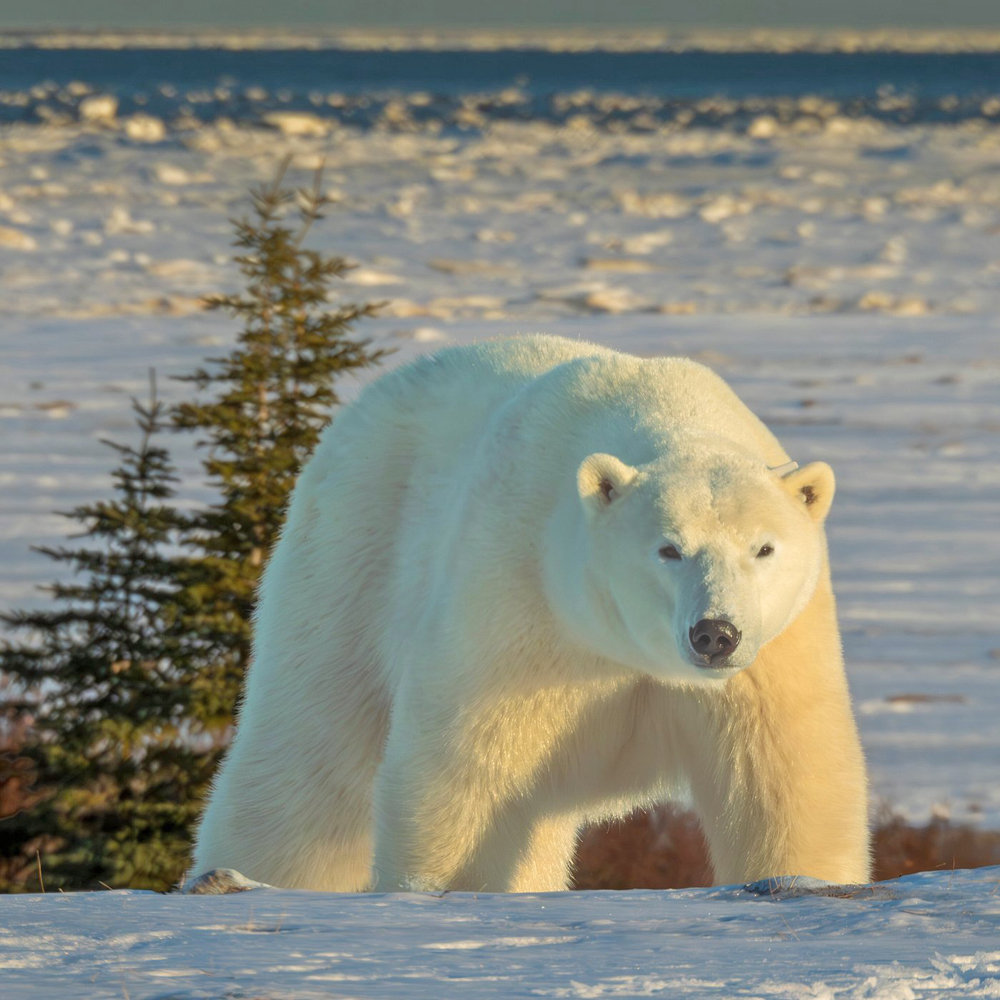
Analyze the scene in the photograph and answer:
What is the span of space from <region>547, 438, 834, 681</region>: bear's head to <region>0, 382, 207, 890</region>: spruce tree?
2.86m

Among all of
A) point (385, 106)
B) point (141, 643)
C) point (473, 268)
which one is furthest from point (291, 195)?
point (385, 106)

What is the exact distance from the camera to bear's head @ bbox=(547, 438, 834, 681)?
8.55 feet

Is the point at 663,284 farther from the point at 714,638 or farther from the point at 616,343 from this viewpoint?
the point at 714,638

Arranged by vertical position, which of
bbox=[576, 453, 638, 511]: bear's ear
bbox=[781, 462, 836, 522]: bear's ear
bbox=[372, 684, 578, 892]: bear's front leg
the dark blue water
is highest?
the dark blue water

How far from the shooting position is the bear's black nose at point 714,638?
2527 mm

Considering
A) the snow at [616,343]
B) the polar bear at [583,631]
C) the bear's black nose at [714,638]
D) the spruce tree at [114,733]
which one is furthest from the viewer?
the spruce tree at [114,733]

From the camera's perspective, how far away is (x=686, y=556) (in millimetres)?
2693

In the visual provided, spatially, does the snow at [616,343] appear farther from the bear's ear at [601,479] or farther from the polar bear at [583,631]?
the bear's ear at [601,479]

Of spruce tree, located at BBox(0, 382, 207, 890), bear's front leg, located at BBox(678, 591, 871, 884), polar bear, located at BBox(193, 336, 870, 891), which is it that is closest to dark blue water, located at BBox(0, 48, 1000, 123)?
spruce tree, located at BBox(0, 382, 207, 890)

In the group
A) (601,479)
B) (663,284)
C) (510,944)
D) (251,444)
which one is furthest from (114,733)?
(663,284)

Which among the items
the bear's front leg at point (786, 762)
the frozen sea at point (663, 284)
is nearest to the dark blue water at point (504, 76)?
the frozen sea at point (663, 284)

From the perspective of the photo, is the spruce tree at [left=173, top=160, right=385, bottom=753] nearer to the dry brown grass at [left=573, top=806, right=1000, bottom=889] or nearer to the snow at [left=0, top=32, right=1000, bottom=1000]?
the dry brown grass at [left=573, top=806, right=1000, bottom=889]

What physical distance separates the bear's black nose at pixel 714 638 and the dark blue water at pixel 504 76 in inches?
1497

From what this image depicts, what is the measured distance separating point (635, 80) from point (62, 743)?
2924 inches
